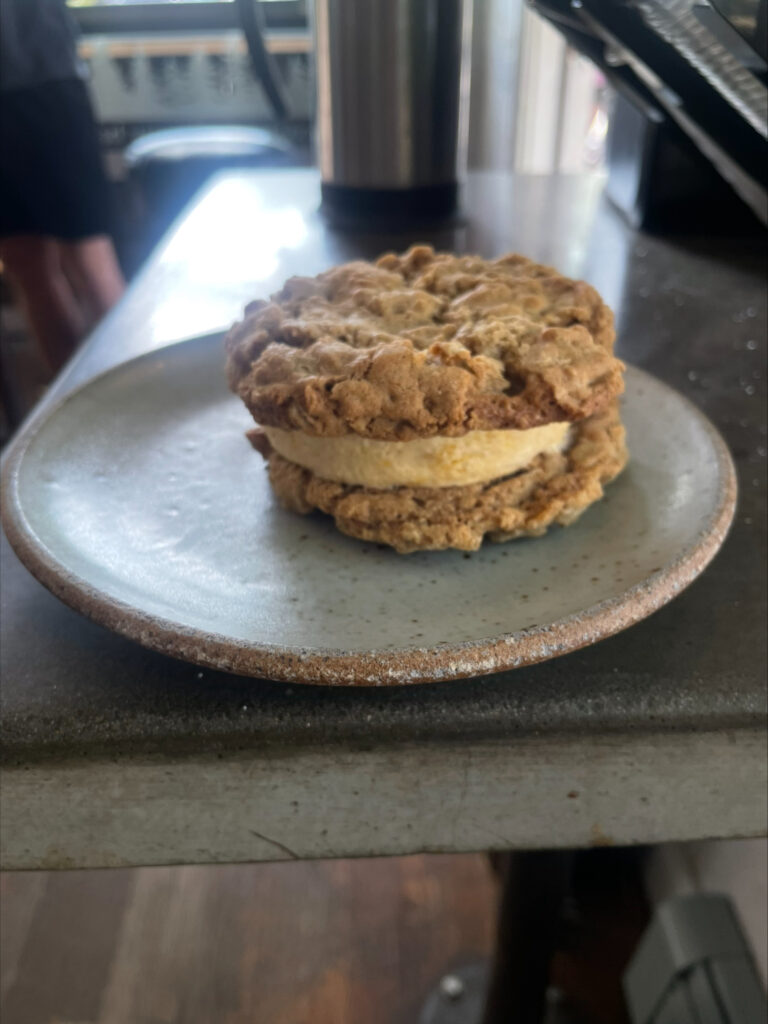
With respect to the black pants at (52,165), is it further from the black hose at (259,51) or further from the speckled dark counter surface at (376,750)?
the speckled dark counter surface at (376,750)

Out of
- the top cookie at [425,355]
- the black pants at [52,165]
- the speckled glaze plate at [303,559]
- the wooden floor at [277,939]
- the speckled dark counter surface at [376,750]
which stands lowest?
the wooden floor at [277,939]

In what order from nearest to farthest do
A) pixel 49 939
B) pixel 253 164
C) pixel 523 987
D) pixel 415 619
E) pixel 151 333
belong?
1. pixel 415 619
2. pixel 49 939
3. pixel 523 987
4. pixel 151 333
5. pixel 253 164

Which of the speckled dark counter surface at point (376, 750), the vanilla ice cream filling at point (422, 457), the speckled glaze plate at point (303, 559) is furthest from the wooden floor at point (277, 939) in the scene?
the vanilla ice cream filling at point (422, 457)

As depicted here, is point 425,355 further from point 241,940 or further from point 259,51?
point 259,51

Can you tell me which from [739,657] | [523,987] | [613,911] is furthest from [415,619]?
[613,911]

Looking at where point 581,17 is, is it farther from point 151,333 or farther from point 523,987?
point 523,987

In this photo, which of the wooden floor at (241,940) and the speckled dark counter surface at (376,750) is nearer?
the speckled dark counter surface at (376,750)
